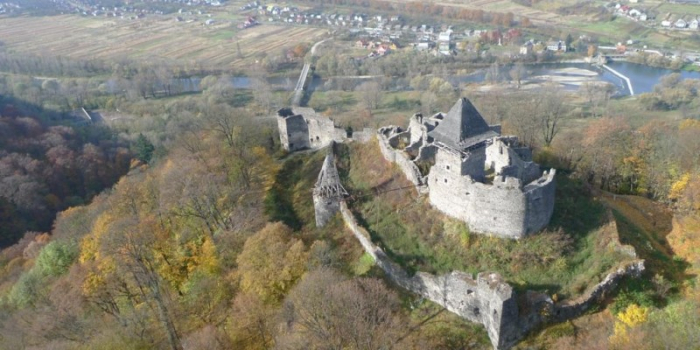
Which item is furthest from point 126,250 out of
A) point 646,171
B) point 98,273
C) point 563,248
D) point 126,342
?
point 646,171

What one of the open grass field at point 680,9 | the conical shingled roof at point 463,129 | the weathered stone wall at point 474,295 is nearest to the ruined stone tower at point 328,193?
the weathered stone wall at point 474,295

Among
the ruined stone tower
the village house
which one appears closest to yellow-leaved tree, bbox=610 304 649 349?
the ruined stone tower

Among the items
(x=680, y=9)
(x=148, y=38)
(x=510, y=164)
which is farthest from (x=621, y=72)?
(x=148, y=38)

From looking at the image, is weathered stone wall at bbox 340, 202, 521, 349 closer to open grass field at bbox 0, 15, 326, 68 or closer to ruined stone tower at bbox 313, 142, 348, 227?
ruined stone tower at bbox 313, 142, 348, 227

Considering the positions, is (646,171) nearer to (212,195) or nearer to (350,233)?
(350,233)

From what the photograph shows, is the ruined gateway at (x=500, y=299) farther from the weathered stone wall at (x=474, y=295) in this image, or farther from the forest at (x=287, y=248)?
the forest at (x=287, y=248)
